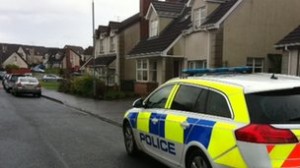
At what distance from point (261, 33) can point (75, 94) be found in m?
15.6

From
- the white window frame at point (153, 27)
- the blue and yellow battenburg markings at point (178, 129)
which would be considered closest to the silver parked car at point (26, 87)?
the white window frame at point (153, 27)

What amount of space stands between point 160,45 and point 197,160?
2170 centimetres

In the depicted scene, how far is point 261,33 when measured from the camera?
2288 cm

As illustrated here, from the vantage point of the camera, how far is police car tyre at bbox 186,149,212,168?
18.5ft

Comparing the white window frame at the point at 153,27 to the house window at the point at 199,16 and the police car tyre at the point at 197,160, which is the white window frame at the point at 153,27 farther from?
the police car tyre at the point at 197,160

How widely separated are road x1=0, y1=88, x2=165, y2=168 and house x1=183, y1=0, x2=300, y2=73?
9.22 m

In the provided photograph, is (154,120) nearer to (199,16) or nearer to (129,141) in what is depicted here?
(129,141)

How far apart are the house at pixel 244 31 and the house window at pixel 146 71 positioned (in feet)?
18.2

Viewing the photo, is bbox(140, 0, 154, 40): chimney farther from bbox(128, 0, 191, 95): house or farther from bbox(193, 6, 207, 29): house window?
bbox(193, 6, 207, 29): house window

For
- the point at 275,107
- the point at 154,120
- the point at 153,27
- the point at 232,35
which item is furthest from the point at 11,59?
the point at 275,107

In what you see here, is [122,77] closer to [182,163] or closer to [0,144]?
[0,144]

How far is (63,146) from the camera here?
1002cm

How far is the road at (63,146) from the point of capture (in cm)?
815

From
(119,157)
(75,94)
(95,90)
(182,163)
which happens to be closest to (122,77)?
(75,94)
